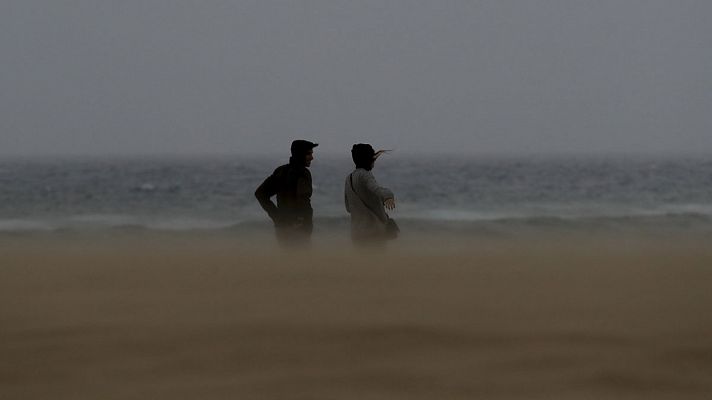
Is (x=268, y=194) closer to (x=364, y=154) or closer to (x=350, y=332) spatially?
(x=364, y=154)

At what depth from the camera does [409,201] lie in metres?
31.0

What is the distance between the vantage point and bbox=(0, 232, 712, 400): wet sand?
3.53 meters

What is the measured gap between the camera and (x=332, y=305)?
16.4 ft

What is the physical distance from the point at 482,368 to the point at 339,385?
63 centimetres

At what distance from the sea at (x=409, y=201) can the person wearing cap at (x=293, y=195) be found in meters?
14.8

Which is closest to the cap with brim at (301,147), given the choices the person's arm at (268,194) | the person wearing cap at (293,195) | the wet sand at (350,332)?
the person wearing cap at (293,195)

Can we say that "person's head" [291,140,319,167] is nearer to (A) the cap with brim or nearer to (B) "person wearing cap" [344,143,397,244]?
(A) the cap with brim

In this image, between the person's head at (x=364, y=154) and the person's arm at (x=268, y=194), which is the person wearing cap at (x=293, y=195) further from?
the person's head at (x=364, y=154)

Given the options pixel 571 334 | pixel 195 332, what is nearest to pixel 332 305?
pixel 195 332

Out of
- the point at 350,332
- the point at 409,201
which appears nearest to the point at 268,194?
the point at 350,332

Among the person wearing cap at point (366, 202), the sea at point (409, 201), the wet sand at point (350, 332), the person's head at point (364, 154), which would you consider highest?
the person's head at point (364, 154)

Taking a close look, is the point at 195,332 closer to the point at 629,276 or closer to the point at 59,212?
the point at 629,276

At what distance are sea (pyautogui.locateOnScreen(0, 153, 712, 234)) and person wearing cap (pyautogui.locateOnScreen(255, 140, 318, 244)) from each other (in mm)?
14794

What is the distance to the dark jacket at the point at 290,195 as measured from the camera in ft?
20.7
